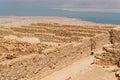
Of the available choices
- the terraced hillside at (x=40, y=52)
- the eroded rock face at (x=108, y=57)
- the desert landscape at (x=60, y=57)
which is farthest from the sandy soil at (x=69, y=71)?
the eroded rock face at (x=108, y=57)

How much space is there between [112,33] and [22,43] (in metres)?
9.81

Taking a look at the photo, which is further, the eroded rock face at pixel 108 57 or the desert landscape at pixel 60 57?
the eroded rock face at pixel 108 57

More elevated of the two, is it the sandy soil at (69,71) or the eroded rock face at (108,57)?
the eroded rock face at (108,57)

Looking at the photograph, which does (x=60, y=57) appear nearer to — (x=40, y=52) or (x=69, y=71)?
(x=69, y=71)

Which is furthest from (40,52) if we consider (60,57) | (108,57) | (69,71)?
(108,57)

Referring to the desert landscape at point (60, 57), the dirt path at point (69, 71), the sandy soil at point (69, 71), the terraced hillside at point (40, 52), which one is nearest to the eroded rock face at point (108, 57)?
the desert landscape at point (60, 57)

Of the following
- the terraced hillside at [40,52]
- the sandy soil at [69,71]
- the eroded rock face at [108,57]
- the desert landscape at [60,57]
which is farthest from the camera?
the sandy soil at [69,71]

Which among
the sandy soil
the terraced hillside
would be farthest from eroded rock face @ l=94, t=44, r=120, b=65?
the terraced hillside

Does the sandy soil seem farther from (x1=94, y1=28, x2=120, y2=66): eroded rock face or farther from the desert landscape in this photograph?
(x1=94, y1=28, x2=120, y2=66): eroded rock face

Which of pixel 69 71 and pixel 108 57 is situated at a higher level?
pixel 108 57

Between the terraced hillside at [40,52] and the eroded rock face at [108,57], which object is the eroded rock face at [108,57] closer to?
the eroded rock face at [108,57]

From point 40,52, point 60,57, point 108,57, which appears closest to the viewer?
point 108,57

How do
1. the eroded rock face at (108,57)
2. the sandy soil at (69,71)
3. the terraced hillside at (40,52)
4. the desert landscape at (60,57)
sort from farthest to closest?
1. the sandy soil at (69,71)
2. the eroded rock face at (108,57)
3. the terraced hillside at (40,52)
4. the desert landscape at (60,57)

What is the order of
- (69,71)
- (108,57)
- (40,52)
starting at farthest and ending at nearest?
(69,71), (40,52), (108,57)
